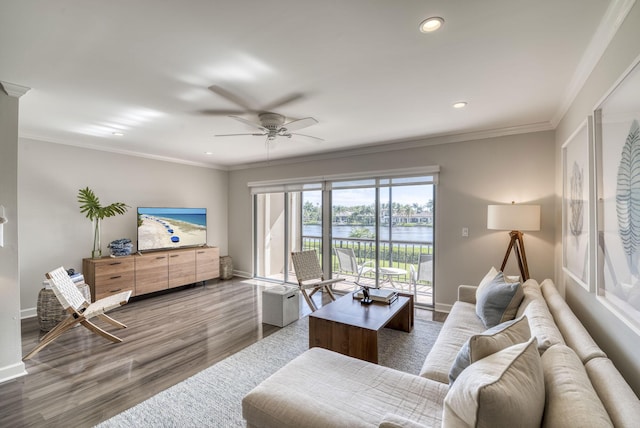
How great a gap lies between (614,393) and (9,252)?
3964 mm

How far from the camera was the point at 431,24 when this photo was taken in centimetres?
163

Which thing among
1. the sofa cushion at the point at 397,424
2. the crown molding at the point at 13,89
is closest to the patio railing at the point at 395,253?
the sofa cushion at the point at 397,424

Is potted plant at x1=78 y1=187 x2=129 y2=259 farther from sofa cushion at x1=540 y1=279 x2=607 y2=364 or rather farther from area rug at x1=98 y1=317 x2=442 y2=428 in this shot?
sofa cushion at x1=540 y1=279 x2=607 y2=364

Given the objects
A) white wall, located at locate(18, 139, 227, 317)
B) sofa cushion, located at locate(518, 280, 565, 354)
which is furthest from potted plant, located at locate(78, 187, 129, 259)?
sofa cushion, located at locate(518, 280, 565, 354)

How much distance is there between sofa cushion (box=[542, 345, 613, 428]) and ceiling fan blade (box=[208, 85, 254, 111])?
2.82 metres

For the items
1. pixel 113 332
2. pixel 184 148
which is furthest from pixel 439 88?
pixel 113 332

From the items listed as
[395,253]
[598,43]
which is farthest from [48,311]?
[598,43]

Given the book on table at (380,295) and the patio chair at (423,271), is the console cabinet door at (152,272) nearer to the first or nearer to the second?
the book on table at (380,295)

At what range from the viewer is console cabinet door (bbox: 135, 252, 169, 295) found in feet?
14.8

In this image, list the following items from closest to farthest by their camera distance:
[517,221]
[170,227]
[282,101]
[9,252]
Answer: [9,252] → [282,101] → [517,221] → [170,227]

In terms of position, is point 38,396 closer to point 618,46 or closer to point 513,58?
point 513,58

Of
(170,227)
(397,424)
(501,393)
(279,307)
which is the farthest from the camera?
(170,227)

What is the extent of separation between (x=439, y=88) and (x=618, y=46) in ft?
3.67

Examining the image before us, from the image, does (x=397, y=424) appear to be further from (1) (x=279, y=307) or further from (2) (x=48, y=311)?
(2) (x=48, y=311)
